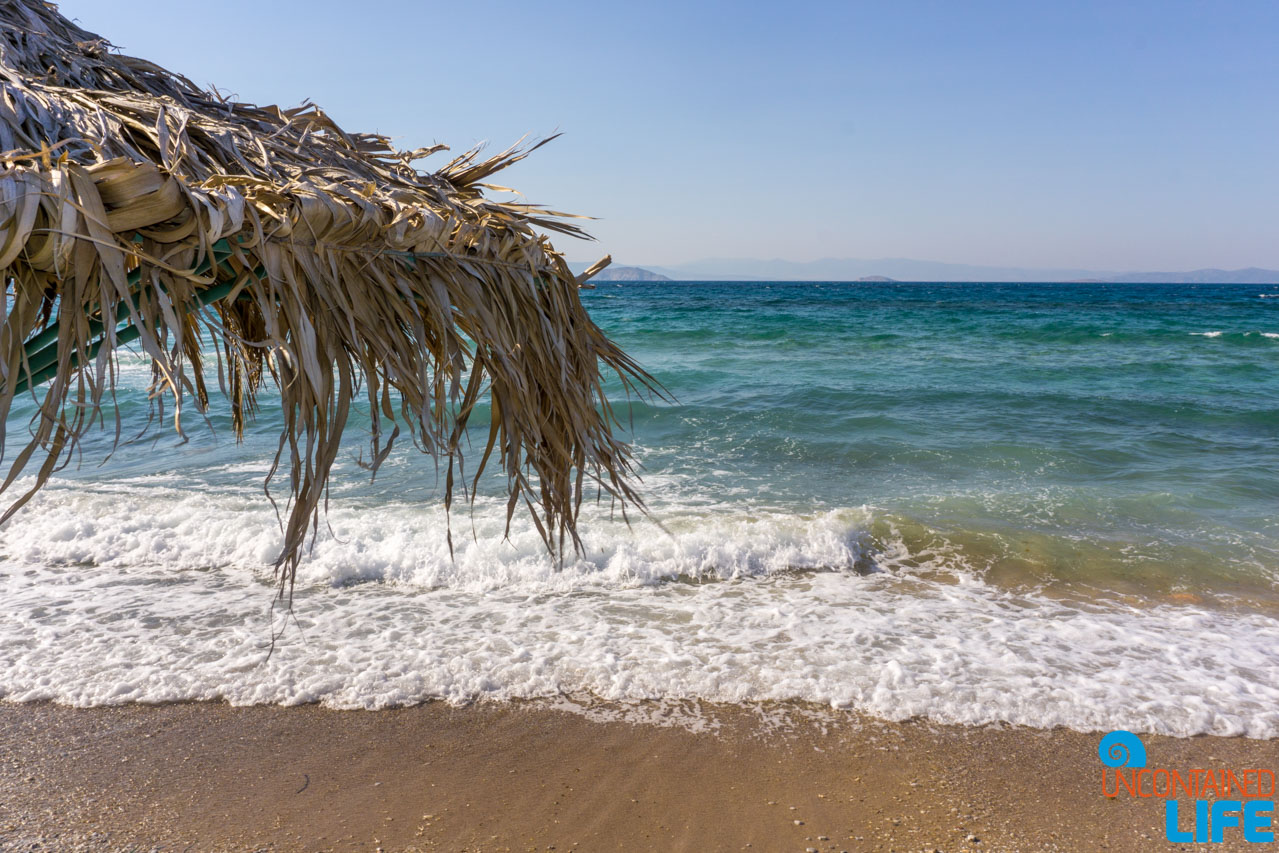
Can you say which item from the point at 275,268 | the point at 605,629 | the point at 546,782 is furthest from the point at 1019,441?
the point at 275,268

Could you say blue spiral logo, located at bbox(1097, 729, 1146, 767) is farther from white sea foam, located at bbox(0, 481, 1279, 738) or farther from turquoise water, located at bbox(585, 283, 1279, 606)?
turquoise water, located at bbox(585, 283, 1279, 606)

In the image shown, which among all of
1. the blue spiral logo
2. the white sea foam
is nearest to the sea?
the white sea foam

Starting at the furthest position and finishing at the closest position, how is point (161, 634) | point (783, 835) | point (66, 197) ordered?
point (161, 634), point (783, 835), point (66, 197)

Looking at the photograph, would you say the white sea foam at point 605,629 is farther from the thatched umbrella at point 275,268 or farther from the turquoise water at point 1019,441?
the thatched umbrella at point 275,268

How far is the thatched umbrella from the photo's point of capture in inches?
47.5

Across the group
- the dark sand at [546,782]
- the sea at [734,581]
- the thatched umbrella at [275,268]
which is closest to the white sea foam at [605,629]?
the sea at [734,581]

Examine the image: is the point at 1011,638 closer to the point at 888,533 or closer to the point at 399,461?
the point at 888,533

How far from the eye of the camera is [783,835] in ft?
9.46


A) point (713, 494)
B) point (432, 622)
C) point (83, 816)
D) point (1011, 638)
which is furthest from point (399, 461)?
point (1011, 638)

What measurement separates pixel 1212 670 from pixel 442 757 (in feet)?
12.4

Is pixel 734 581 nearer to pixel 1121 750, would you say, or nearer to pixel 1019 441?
pixel 1121 750

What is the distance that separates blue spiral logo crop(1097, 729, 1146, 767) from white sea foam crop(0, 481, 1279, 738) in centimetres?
10

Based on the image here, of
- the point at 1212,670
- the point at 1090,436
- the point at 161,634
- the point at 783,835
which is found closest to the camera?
the point at 783,835

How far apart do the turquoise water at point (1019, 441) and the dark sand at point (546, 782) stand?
2466mm
